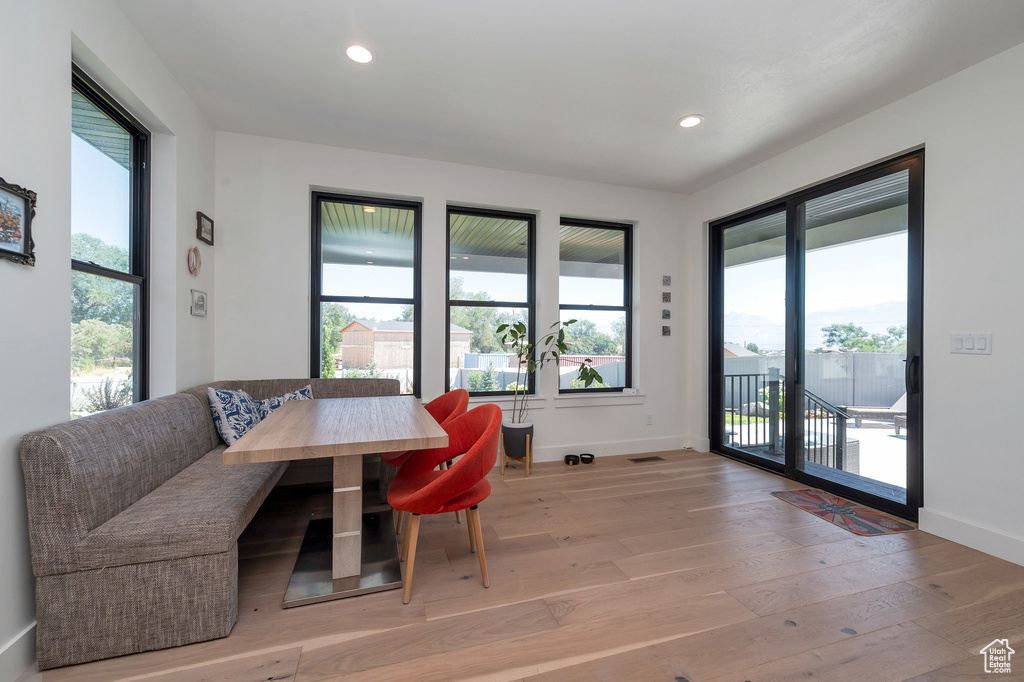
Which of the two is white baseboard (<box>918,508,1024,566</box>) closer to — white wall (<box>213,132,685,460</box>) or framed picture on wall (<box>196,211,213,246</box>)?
white wall (<box>213,132,685,460</box>)

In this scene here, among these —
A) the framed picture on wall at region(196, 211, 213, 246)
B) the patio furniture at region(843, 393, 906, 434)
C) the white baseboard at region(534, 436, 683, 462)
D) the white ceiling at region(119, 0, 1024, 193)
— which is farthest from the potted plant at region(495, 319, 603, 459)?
the framed picture on wall at region(196, 211, 213, 246)

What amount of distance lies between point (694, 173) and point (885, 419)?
2.55 meters

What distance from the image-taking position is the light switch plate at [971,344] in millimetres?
2303

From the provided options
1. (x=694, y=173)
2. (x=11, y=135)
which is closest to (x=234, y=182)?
(x=11, y=135)

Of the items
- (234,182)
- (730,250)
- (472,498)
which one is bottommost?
(472,498)

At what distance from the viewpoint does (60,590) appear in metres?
1.43

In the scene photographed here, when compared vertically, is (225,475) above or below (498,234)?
below

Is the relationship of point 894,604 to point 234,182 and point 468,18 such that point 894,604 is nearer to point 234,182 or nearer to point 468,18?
point 468,18

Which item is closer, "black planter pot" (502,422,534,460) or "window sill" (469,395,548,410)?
"black planter pot" (502,422,534,460)

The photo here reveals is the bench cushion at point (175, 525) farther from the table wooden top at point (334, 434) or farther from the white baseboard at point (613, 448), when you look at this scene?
the white baseboard at point (613, 448)

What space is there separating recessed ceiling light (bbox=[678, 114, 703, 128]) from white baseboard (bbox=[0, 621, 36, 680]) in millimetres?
4223

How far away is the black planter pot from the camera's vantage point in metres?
3.63

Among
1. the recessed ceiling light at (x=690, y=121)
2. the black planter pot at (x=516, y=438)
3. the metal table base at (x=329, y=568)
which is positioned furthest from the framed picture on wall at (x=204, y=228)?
the recessed ceiling light at (x=690, y=121)

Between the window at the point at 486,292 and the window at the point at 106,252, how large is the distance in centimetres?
219
